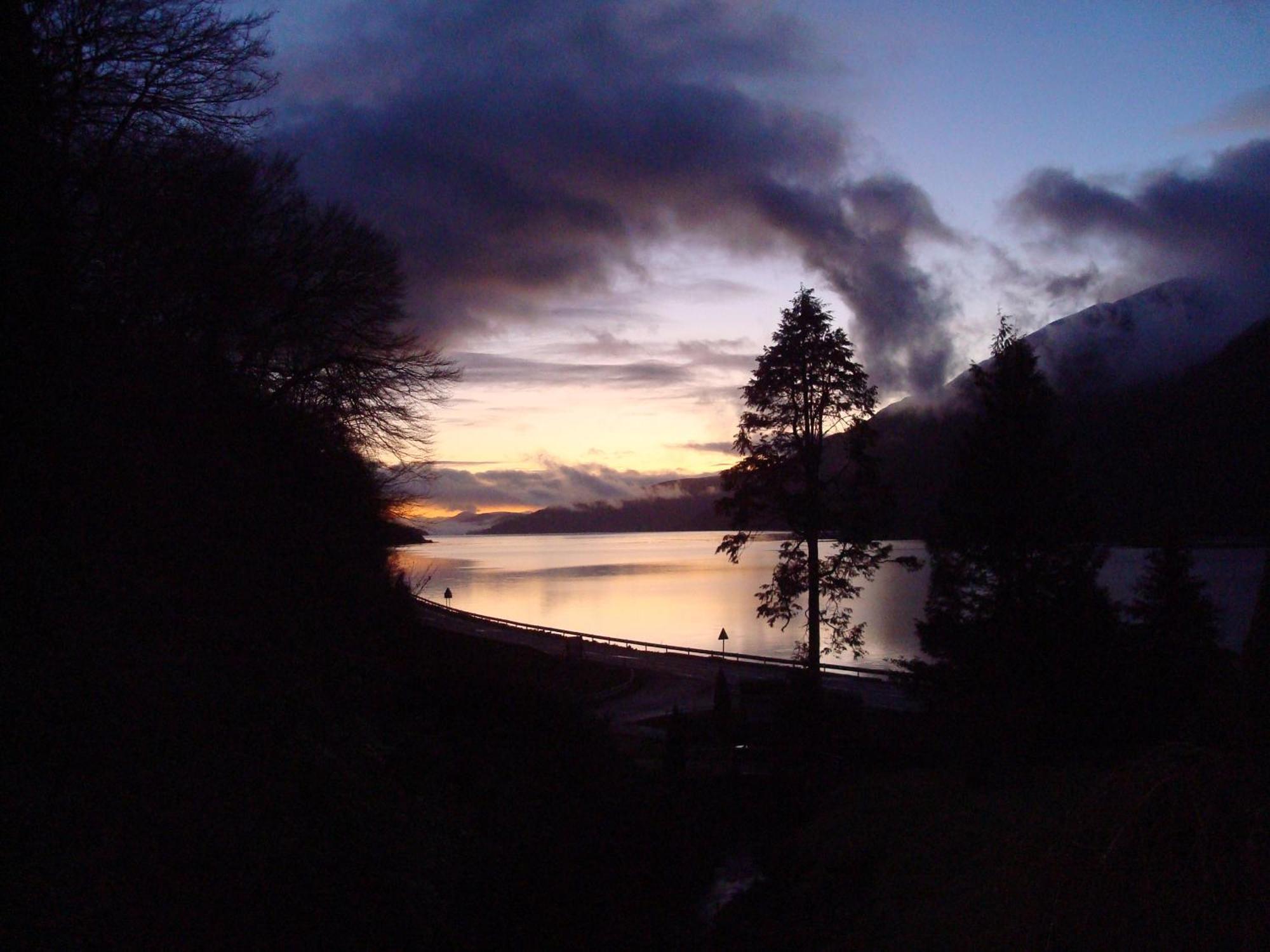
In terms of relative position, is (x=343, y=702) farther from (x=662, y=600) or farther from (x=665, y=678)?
(x=662, y=600)

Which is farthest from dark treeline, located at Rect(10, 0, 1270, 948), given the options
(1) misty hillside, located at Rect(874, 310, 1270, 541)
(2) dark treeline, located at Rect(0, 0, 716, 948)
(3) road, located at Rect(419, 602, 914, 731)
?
(1) misty hillside, located at Rect(874, 310, 1270, 541)

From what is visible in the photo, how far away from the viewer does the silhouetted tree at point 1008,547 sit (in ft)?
54.3

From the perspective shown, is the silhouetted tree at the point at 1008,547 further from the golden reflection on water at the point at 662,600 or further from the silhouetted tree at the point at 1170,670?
the golden reflection on water at the point at 662,600

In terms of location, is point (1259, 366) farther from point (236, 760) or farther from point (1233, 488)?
point (236, 760)

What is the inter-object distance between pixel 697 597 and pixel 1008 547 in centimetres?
8185

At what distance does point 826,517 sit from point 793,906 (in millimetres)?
13428

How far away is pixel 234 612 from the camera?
1052 cm

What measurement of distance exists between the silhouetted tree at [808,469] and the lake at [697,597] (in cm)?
880

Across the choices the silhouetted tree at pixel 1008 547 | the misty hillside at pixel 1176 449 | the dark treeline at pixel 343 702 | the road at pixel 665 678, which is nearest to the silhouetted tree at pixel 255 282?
the dark treeline at pixel 343 702

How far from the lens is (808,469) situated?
888 inches

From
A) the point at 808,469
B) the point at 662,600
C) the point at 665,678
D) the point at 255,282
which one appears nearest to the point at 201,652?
the point at 255,282

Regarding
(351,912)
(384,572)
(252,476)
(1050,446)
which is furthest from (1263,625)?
(1050,446)

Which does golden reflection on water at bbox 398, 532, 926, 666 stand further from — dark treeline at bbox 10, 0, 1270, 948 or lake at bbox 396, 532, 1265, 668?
dark treeline at bbox 10, 0, 1270, 948

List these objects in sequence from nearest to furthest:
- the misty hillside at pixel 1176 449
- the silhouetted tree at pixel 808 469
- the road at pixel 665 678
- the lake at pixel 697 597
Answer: the silhouetted tree at pixel 808 469 → the road at pixel 665 678 → the lake at pixel 697 597 → the misty hillside at pixel 1176 449
